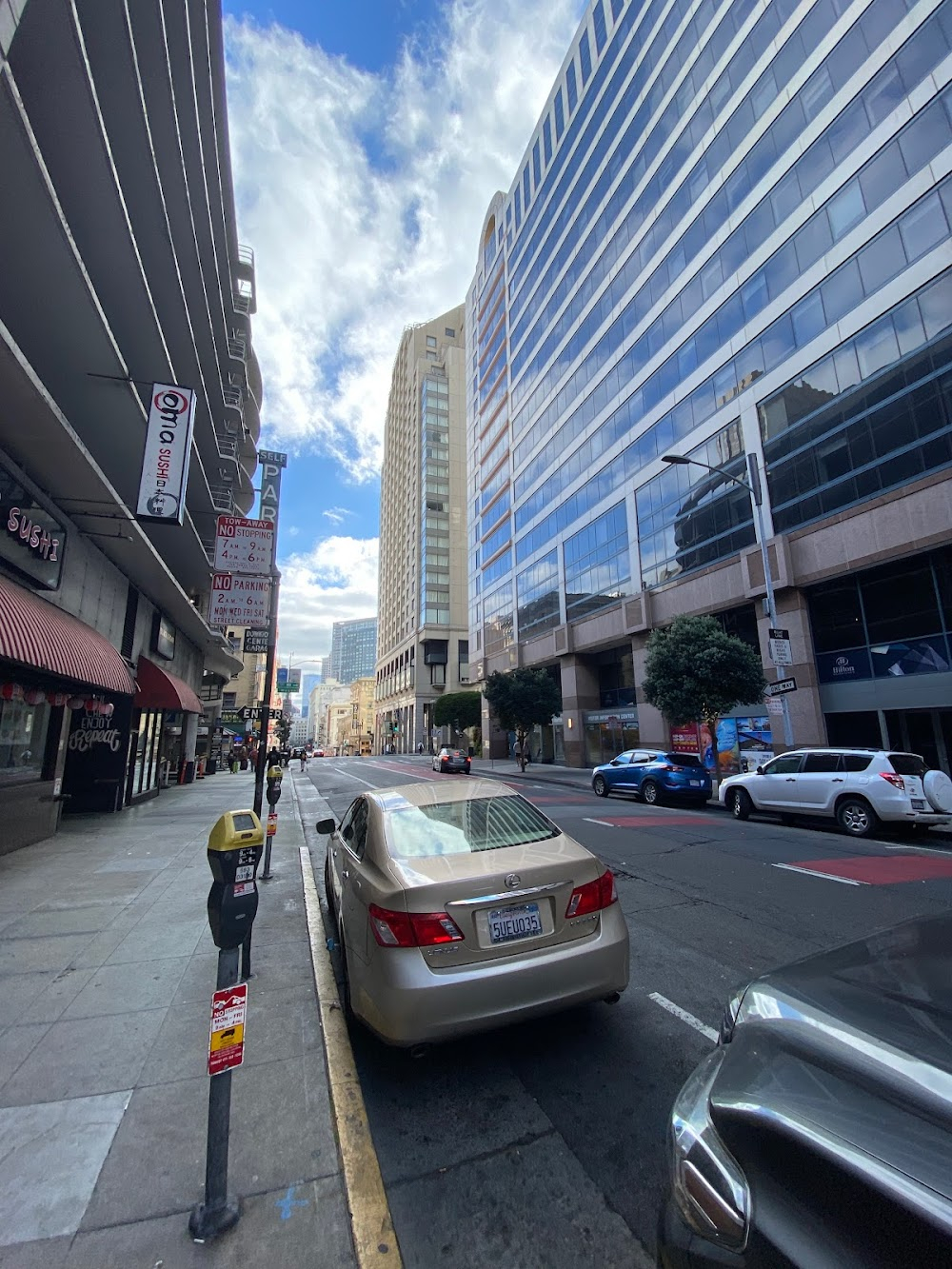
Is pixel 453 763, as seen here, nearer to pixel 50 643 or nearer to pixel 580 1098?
pixel 50 643

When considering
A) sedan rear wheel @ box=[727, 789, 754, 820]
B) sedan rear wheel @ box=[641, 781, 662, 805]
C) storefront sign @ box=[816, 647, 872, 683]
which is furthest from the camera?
storefront sign @ box=[816, 647, 872, 683]

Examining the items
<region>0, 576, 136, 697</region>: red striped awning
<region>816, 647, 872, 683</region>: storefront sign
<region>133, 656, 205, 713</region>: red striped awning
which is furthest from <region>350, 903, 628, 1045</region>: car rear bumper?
<region>816, 647, 872, 683</region>: storefront sign

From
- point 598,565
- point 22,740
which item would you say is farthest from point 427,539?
point 22,740

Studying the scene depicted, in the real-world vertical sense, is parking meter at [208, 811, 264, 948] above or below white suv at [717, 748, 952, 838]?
above

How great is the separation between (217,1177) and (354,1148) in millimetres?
677

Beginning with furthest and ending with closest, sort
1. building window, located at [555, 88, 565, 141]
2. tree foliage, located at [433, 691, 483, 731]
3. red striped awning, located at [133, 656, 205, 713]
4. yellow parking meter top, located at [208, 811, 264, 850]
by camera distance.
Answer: tree foliage, located at [433, 691, 483, 731], building window, located at [555, 88, 565, 141], red striped awning, located at [133, 656, 205, 713], yellow parking meter top, located at [208, 811, 264, 850]

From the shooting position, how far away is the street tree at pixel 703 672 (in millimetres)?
17734

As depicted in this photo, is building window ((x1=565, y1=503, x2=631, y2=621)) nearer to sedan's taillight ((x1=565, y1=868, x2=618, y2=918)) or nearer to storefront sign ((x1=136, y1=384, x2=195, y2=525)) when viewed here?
storefront sign ((x1=136, y1=384, x2=195, y2=525))

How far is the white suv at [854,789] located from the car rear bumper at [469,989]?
989 cm

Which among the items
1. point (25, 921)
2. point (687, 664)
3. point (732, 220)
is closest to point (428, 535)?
point (732, 220)

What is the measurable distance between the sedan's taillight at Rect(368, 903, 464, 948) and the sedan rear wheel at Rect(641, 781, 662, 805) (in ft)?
47.9

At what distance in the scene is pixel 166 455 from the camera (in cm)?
1052

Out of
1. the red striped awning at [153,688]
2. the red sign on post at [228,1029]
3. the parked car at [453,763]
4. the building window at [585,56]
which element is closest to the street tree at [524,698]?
the parked car at [453,763]

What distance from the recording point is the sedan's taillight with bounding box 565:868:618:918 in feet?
11.1
